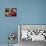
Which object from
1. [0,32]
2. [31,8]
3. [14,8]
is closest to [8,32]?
[0,32]

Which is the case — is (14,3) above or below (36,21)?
above

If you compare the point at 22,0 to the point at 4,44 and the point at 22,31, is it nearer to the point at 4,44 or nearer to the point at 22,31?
the point at 22,31

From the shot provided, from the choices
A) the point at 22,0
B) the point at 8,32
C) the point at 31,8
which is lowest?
the point at 8,32

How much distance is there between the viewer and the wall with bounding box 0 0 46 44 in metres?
3.13

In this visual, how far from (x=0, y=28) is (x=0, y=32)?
0.10 metres

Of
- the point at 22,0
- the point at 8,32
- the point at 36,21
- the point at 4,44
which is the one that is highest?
the point at 22,0

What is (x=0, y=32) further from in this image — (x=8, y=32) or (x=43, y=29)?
(x=43, y=29)

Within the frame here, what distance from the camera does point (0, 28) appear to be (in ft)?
10.3

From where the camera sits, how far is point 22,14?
3.15 metres

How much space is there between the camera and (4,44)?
3.09m

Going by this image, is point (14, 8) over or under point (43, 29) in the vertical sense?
over

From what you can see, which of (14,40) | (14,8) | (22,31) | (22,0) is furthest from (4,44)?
(22,0)

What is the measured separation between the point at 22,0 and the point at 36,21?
61 centimetres

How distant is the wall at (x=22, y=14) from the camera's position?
10.3ft
